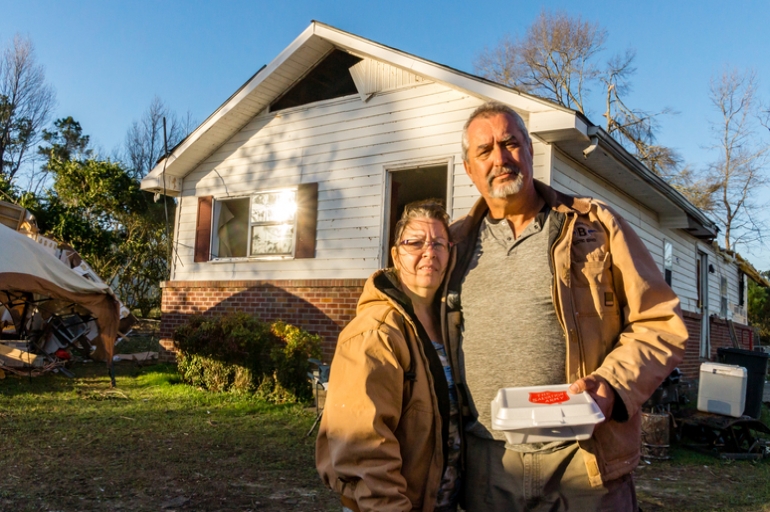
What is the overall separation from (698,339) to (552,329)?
13.2 m

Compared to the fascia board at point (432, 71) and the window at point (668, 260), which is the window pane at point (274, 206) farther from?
the window at point (668, 260)

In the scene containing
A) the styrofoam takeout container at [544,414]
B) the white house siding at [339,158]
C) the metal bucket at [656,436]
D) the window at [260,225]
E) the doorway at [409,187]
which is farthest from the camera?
the window at [260,225]

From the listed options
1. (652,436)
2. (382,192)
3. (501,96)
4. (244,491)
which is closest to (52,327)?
(382,192)

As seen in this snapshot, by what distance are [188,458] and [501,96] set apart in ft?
18.2

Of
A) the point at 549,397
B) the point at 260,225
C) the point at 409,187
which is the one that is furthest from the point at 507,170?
the point at 409,187

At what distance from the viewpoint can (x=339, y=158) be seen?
30.9 feet

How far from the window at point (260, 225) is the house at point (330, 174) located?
0.02 m

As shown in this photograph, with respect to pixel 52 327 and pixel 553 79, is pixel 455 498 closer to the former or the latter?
→ pixel 52 327

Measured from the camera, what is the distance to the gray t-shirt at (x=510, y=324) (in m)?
1.99

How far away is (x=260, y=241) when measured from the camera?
33.4ft

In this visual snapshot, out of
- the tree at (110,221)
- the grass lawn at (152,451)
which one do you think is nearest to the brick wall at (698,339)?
the grass lawn at (152,451)

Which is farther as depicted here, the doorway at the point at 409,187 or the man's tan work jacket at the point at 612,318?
the doorway at the point at 409,187

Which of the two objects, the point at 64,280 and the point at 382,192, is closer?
the point at 382,192

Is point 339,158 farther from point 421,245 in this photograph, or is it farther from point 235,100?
point 421,245
